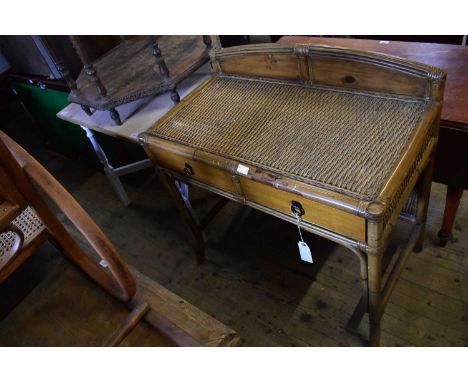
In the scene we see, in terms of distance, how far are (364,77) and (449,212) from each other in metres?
0.74

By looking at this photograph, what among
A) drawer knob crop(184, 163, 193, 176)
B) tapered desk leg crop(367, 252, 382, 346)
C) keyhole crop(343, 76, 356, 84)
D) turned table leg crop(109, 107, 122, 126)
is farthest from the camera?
turned table leg crop(109, 107, 122, 126)

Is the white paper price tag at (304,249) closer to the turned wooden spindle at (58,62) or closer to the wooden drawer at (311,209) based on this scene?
the wooden drawer at (311,209)

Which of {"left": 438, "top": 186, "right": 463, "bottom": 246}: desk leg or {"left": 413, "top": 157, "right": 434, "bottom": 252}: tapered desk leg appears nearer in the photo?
{"left": 413, "top": 157, "right": 434, "bottom": 252}: tapered desk leg

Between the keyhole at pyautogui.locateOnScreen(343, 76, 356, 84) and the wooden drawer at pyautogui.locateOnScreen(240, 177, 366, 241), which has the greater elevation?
the keyhole at pyautogui.locateOnScreen(343, 76, 356, 84)

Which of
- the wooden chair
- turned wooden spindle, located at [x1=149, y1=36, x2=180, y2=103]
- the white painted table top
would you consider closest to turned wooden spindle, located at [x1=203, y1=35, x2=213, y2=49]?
the white painted table top

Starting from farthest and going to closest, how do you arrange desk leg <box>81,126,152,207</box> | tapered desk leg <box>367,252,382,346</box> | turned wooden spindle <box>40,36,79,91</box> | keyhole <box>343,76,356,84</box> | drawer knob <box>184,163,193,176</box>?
desk leg <box>81,126,152,207</box> < turned wooden spindle <box>40,36,79,91</box> < drawer knob <box>184,163,193,176</box> < keyhole <box>343,76,356,84</box> < tapered desk leg <box>367,252,382,346</box>

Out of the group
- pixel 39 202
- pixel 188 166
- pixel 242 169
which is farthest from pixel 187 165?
pixel 39 202

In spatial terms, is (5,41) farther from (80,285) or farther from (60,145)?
(80,285)

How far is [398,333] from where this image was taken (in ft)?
4.79

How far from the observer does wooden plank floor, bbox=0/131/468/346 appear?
150 cm

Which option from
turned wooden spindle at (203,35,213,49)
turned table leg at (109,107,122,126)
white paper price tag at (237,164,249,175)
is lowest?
turned table leg at (109,107,122,126)

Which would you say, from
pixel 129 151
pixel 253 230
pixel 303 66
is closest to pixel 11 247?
pixel 303 66

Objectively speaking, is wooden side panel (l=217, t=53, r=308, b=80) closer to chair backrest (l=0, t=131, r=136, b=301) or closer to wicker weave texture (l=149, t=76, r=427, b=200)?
wicker weave texture (l=149, t=76, r=427, b=200)

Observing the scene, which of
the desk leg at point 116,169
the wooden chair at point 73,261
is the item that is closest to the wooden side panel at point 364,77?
the wooden chair at point 73,261
